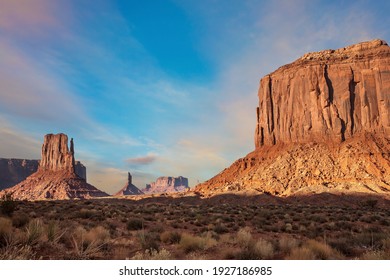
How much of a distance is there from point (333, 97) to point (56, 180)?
123 metres

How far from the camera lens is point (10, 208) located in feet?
58.5

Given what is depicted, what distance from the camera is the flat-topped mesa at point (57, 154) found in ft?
524

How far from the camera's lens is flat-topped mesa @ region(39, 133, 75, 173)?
159750mm

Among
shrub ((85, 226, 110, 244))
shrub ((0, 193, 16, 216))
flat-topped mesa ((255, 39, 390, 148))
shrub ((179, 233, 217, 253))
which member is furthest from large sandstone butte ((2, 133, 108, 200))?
shrub ((179, 233, 217, 253))

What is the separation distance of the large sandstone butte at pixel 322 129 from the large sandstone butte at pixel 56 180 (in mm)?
66602

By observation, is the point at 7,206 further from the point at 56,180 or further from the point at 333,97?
the point at 56,180

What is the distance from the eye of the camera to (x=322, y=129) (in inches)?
3182

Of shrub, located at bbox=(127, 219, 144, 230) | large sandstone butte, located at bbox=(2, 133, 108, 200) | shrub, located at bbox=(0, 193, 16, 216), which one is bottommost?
shrub, located at bbox=(127, 219, 144, 230)

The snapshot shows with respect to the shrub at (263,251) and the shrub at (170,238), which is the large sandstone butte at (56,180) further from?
the shrub at (263,251)

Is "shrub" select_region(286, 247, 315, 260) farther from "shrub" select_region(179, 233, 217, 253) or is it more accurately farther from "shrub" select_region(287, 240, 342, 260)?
"shrub" select_region(179, 233, 217, 253)

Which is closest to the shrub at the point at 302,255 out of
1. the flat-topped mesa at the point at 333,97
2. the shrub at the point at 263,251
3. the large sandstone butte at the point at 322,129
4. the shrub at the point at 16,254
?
the shrub at the point at 263,251
